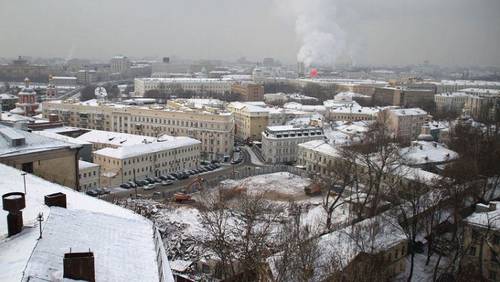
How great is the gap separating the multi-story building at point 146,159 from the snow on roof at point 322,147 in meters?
8.79

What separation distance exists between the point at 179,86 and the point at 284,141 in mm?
57622

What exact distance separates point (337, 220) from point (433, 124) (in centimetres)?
3335

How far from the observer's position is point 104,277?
23.2ft


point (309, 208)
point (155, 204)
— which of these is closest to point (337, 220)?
point (309, 208)

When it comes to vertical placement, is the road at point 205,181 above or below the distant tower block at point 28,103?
below

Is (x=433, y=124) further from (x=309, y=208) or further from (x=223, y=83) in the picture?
(x=223, y=83)

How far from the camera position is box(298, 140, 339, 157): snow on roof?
35938mm

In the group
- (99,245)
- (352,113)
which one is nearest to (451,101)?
(352,113)

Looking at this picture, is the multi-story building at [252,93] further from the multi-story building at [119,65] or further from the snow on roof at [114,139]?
the multi-story building at [119,65]

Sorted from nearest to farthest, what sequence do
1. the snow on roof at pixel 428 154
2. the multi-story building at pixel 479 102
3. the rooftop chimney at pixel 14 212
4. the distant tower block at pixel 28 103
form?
the rooftop chimney at pixel 14 212, the snow on roof at pixel 428 154, the distant tower block at pixel 28 103, the multi-story building at pixel 479 102

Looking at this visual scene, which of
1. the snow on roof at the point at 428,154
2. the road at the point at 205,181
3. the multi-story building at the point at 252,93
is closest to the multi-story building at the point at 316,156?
the road at the point at 205,181

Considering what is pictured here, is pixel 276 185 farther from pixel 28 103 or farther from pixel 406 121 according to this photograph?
pixel 28 103

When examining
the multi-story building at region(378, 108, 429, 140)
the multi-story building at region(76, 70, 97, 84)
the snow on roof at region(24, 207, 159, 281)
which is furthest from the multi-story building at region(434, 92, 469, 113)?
the multi-story building at region(76, 70, 97, 84)

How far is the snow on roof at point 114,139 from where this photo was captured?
121ft
